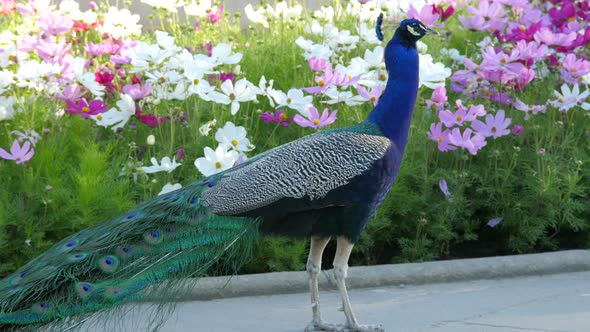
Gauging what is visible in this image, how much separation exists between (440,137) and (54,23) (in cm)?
279

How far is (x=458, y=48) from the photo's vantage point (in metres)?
8.65

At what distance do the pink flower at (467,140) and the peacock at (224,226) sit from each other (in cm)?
127

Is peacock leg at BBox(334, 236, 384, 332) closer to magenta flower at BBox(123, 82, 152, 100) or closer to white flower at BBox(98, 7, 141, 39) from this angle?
magenta flower at BBox(123, 82, 152, 100)

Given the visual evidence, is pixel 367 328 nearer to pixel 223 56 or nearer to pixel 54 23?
pixel 223 56

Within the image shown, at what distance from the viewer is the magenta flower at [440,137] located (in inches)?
244

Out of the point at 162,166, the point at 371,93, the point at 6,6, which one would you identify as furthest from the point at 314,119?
the point at 6,6

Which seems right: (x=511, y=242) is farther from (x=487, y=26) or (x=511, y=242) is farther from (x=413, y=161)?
(x=487, y=26)

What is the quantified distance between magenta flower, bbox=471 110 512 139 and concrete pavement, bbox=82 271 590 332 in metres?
0.98

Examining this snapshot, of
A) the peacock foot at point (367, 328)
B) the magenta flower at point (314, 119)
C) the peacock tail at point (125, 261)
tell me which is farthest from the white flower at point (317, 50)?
the peacock foot at point (367, 328)

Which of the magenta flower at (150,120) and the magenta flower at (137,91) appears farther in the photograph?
the magenta flower at (137,91)

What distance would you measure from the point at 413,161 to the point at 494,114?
78 cm

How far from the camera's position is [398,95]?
4.92 meters

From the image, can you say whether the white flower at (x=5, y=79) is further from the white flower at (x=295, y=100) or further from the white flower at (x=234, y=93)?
the white flower at (x=295, y=100)

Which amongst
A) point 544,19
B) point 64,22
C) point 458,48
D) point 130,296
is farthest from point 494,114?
point 130,296
